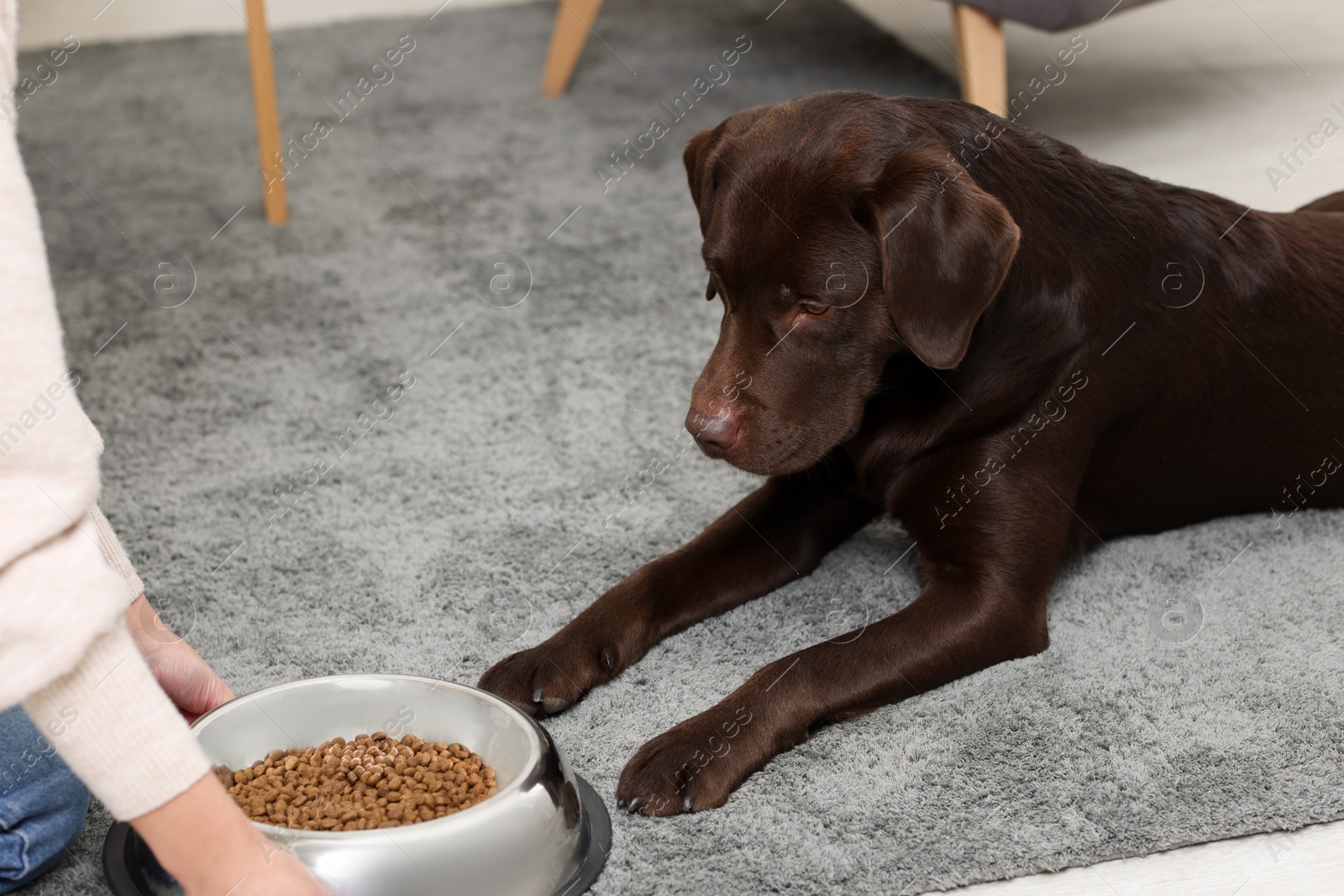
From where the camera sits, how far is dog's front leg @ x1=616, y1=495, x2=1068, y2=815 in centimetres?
145

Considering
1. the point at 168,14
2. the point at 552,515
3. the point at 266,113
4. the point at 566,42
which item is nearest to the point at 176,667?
the point at 552,515

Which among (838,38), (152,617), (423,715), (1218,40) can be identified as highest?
(152,617)

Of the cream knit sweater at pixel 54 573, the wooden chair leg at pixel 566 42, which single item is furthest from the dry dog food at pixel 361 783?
the wooden chair leg at pixel 566 42

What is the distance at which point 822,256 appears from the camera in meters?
1.55

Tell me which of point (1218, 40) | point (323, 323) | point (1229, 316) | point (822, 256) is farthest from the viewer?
point (1218, 40)

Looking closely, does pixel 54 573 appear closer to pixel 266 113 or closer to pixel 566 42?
pixel 266 113

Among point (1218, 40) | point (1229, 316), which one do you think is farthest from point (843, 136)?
point (1218, 40)

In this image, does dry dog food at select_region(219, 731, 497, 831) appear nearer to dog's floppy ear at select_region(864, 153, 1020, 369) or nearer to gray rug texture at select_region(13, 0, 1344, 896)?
gray rug texture at select_region(13, 0, 1344, 896)

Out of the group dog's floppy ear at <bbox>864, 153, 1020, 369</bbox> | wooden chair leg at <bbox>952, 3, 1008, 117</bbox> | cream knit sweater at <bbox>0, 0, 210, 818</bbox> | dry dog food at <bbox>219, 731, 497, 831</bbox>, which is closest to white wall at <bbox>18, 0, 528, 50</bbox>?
wooden chair leg at <bbox>952, 3, 1008, 117</bbox>

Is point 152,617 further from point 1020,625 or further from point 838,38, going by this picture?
point 838,38

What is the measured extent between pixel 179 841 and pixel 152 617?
0.45 m

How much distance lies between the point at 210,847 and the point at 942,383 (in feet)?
3.46

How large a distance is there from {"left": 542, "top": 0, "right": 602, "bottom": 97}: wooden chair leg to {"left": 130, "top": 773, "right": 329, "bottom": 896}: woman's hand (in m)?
3.46

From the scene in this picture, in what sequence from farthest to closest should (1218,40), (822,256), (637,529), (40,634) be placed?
(1218,40) → (637,529) → (822,256) → (40,634)
